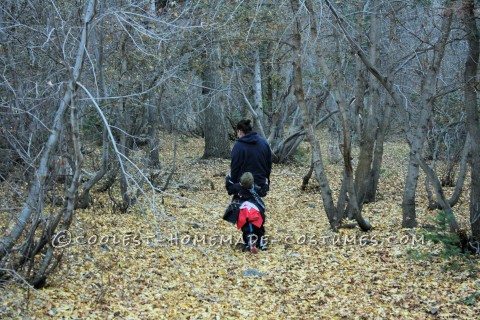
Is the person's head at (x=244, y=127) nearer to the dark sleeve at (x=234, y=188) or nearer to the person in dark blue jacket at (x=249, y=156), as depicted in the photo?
the person in dark blue jacket at (x=249, y=156)

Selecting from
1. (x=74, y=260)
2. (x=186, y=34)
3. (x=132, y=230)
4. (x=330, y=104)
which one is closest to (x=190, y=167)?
(x=186, y=34)

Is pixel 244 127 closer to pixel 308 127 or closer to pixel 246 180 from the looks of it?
pixel 246 180

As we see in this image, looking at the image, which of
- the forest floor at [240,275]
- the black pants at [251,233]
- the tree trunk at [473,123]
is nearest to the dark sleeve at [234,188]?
the black pants at [251,233]

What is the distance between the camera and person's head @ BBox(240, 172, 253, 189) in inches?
311

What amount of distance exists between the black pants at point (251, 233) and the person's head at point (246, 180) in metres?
0.53

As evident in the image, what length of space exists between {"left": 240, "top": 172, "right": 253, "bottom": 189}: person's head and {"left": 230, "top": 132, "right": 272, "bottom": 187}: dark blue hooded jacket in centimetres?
20

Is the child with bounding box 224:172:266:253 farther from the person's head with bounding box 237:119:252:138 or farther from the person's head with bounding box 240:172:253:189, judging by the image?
the person's head with bounding box 237:119:252:138

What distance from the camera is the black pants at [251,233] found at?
799 centimetres

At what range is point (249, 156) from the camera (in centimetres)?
809

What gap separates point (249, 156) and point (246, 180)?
39cm

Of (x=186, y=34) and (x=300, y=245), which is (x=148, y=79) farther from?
(x=300, y=245)

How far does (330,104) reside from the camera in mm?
26250

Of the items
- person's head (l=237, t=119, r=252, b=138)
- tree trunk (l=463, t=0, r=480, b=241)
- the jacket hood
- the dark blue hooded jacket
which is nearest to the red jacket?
the dark blue hooded jacket

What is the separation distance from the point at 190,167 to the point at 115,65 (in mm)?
7313
